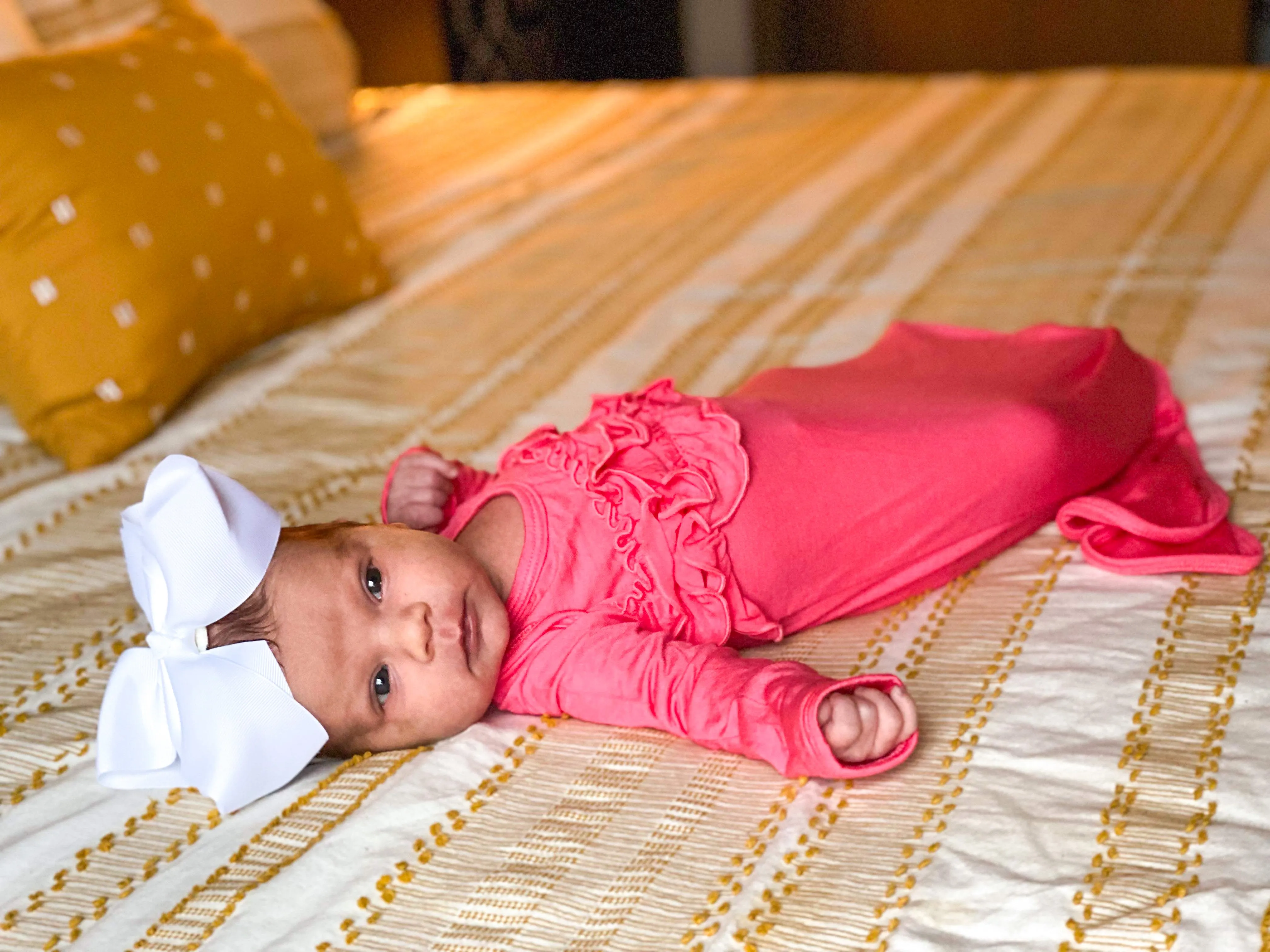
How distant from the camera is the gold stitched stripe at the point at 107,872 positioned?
771mm

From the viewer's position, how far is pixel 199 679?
0.85 meters

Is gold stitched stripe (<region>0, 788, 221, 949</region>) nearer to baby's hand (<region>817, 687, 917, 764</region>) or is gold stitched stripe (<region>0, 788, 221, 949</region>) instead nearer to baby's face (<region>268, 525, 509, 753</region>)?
baby's face (<region>268, 525, 509, 753</region>)

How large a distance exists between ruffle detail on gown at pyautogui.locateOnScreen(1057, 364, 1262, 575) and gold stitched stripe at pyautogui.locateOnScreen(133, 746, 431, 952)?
0.54 meters

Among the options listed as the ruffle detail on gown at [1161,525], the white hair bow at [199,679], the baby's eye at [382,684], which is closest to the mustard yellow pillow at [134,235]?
the white hair bow at [199,679]

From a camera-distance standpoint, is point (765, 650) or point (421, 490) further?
point (421, 490)

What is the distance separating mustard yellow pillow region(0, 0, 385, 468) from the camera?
1.30 m

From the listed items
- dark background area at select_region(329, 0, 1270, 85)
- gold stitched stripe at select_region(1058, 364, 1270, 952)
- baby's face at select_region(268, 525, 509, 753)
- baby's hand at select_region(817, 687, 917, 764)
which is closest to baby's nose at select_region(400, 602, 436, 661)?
baby's face at select_region(268, 525, 509, 753)

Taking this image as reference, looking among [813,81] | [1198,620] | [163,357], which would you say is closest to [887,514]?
[1198,620]

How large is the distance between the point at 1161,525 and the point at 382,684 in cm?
60

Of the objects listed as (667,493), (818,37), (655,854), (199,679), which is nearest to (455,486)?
(667,493)

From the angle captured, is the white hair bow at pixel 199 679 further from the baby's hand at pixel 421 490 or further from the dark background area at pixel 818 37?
the dark background area at pixel 818 37

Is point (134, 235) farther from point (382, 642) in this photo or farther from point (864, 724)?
point (864, 724)

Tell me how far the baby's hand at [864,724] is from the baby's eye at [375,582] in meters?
0.32

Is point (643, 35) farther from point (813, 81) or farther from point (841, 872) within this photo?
point (841, 872)
